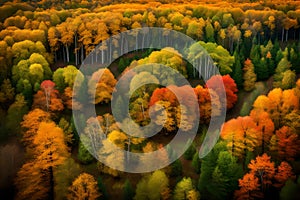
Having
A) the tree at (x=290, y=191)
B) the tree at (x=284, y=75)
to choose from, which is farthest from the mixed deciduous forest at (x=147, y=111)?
the tree at (x=284, y=75)

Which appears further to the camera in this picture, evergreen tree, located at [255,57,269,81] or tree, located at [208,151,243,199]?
evergreen tree, located at [255,57,269,81]

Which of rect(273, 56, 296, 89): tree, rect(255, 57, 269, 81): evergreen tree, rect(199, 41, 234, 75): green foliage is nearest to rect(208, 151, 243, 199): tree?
rect(273, 56, 296, 89): tree

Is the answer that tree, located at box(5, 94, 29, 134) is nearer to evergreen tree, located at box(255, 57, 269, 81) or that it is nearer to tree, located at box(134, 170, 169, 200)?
tree, located at box(134, 170, 169, 200)

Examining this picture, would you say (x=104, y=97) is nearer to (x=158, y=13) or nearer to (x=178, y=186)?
(x=178, y=186)

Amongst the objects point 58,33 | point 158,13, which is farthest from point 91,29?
point 158,13

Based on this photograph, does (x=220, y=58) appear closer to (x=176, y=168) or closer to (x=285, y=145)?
(x=285, y=145)

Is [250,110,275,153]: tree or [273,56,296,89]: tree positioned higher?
[273,56,296,89]: tree

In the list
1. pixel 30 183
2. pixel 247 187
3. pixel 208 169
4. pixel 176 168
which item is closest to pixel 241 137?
pixel 208 169
